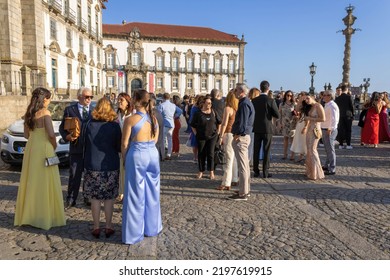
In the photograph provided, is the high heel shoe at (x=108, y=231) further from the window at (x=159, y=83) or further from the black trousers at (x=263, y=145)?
the window at (x=159, y=83)

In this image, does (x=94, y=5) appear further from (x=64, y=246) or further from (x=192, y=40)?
(x=64, y=246)

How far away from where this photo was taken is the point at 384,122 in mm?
11992

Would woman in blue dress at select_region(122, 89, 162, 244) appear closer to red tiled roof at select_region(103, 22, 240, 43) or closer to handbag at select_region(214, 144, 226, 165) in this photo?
handbag at select_region(214, 144, 226, 165)

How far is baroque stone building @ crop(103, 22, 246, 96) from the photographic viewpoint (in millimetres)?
65375

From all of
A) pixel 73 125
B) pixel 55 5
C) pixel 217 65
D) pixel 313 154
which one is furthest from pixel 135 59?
pixel 73 125

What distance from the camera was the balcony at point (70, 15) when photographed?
29.8 meters

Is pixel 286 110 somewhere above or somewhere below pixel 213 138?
above

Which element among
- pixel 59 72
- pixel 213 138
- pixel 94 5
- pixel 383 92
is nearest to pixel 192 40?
pixel 94 5

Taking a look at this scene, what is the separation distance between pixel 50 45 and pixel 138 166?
26.8 meters

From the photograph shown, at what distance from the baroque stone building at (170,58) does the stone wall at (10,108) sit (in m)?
49.0

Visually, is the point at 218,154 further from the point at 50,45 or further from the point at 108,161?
the point at 50,45
